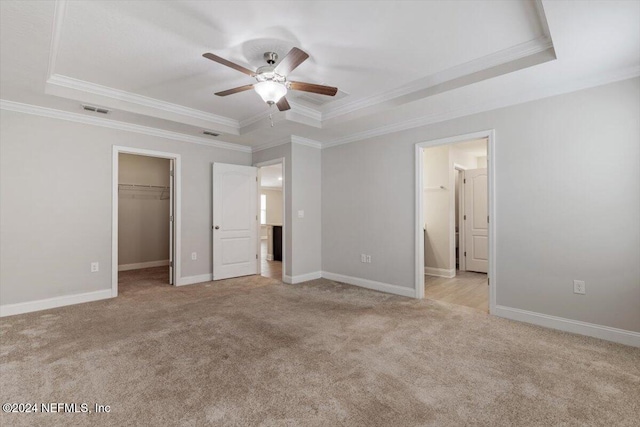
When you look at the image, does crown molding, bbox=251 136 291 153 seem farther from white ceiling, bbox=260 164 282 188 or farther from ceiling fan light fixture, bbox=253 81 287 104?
white ceiling, bbox=260 164 282 188

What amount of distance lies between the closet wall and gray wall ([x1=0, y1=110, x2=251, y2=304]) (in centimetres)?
251

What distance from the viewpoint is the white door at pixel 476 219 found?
6.00m

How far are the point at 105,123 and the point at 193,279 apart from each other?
2.64 m

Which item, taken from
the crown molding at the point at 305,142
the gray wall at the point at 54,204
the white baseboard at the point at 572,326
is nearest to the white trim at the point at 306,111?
Answer: the crown molding at the point at 305,142

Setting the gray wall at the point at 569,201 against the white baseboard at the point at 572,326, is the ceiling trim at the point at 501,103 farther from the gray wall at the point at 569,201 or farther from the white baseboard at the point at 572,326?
the white baseboard at the point at 572,326

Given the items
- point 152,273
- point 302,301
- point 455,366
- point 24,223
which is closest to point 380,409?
point 455,366

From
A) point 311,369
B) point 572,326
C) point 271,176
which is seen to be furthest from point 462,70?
point 271,176

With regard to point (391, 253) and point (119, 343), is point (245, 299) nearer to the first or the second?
point (119, 343)

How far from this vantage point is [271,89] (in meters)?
2.74

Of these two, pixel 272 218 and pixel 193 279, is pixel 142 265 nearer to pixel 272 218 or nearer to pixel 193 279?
pixel 193 279

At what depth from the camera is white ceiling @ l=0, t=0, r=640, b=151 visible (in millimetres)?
2232

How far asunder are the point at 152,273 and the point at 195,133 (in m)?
3.03

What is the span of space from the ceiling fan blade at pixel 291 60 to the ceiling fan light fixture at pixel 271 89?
0.43 ft

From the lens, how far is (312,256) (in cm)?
546
